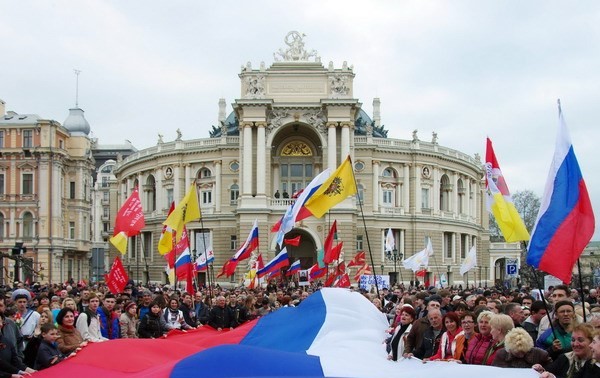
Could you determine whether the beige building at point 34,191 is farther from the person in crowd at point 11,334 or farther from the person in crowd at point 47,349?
the person in crowd at point 11,334

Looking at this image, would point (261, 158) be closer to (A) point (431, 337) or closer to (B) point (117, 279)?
(B) point (117, 279)

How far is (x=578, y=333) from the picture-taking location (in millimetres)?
7332

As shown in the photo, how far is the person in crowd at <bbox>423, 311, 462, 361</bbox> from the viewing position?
33.6ft

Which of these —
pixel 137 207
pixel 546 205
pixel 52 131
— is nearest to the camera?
pixel 546 205

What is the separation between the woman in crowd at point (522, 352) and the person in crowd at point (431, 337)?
2.46 meters

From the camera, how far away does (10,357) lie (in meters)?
9.62

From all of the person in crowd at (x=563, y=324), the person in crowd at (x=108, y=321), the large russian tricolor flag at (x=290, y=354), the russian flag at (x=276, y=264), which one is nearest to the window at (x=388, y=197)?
the russian flag at (x=276, y=264)

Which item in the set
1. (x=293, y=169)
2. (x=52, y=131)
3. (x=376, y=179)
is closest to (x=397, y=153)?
(x=376, y=179)

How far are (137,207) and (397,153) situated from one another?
1721 inches

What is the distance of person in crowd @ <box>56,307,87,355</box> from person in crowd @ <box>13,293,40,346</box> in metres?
1.12

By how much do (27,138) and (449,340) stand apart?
6689 centimetres

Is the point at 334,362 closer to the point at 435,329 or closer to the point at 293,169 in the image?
the point at 435,329

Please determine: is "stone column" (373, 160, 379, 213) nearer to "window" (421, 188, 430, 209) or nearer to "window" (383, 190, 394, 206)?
"window" (383, 190, 394, 206)

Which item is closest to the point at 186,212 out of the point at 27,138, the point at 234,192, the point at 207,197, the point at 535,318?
the point at 535,318
